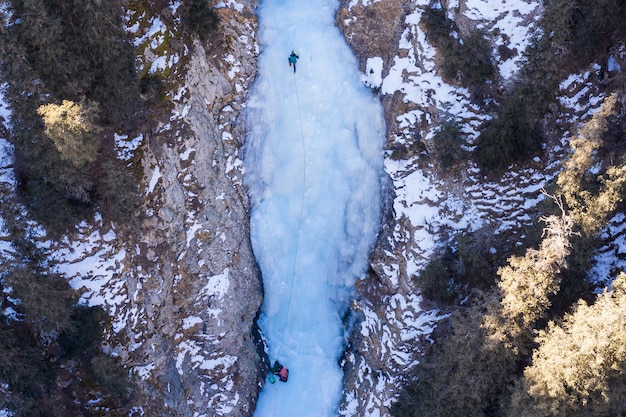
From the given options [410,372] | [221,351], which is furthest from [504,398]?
[221,351]

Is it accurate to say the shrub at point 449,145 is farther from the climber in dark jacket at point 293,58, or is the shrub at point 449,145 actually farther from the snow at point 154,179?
the snow at point 154,179

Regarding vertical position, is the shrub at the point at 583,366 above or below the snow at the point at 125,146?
below

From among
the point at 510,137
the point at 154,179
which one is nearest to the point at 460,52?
the point at 510,137

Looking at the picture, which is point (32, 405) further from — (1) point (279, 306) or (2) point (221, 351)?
(1) point (279, 306)

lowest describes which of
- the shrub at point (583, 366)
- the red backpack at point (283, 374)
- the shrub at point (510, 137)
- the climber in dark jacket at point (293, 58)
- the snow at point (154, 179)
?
the shrub at point (583, 366)

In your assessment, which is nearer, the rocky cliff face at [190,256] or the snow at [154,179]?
the rocky cliff face at [190,256]

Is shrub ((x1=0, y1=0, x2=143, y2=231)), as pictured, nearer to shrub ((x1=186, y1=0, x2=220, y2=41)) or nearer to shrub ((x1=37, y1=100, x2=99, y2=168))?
shrub ((x1=37, y1=100, x2=99, y2=168))

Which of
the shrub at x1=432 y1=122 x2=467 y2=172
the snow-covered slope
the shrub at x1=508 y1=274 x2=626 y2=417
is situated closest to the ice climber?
the snow-covered slope

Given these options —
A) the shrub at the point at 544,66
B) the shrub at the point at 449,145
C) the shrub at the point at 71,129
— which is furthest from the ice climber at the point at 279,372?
the shrub at the point at 544,66
